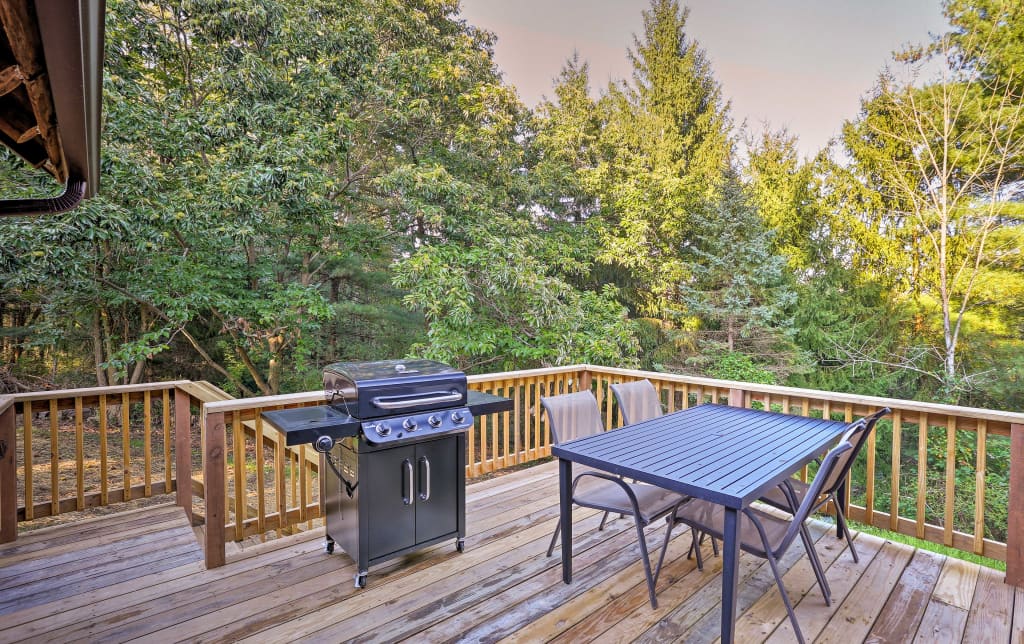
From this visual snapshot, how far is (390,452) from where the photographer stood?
2.42 metres

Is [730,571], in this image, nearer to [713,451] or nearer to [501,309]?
[713,451]

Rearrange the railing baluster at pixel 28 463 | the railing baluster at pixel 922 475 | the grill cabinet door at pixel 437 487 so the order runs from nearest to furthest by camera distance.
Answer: the grill cabinet door at pixel 437 487, the railing baluster at pixel 922 475, the railing baluster at pixel 28 463

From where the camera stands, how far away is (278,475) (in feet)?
9.47

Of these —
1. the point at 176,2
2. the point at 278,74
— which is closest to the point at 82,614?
the point at 278,74

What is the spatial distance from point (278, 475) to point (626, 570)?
6.93ft

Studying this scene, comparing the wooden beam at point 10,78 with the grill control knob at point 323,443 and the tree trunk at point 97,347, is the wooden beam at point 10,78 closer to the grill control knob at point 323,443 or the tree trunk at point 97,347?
the grill control knob at point 323,443

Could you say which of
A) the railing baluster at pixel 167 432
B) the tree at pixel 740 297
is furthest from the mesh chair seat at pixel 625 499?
the tree at pixel 740 297

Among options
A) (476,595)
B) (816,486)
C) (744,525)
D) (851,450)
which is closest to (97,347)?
(476,595)

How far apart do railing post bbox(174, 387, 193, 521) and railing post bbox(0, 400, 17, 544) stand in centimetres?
82

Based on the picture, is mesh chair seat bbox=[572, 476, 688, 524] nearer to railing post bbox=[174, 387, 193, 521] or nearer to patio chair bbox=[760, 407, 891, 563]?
patio chair bbox=[760, 407, 891, 563]

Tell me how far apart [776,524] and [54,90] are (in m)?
2.87

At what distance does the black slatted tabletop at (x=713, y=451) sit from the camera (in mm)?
1839

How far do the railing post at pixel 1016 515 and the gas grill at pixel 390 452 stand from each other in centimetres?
263

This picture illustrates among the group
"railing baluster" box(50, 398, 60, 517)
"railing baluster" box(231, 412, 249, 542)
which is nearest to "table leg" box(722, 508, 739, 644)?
"railing baluster" box(231, 412, 249, 542)
